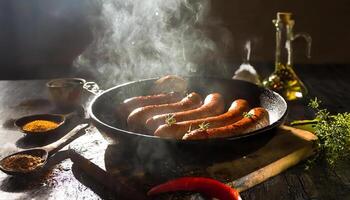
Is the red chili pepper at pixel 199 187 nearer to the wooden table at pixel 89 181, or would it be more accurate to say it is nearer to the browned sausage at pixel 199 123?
the wooden table at pixel 89 181

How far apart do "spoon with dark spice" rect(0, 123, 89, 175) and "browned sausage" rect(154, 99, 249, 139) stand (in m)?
0.58

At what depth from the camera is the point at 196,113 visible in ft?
7.02

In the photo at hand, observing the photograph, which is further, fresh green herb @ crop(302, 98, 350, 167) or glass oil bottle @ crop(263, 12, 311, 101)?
glass oil bottle @ crop(263, 12, 311, 101)

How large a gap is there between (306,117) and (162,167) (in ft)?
4.07

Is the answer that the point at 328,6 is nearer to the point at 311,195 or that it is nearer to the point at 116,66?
the point at 116,66

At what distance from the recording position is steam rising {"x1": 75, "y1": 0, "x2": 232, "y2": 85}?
4848 millimetres

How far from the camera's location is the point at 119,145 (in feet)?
6.18

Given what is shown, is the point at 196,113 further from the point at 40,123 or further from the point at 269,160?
the point at 40,123

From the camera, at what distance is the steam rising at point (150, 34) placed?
15.9 feet

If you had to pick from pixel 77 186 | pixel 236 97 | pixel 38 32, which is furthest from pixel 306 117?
pixel 38 32

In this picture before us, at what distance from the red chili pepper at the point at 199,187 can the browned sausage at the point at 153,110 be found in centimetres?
50

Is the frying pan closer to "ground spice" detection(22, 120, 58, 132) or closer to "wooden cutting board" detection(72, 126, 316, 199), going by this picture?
"wooden cutting board" detection(72, 126, 316, 199)

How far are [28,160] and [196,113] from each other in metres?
0.88

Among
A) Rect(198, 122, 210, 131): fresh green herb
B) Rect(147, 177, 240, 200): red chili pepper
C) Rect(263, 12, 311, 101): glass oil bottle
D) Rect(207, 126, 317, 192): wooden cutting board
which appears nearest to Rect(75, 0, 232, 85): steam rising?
Rect(263, 12, 311, 101): glass oil bottle
